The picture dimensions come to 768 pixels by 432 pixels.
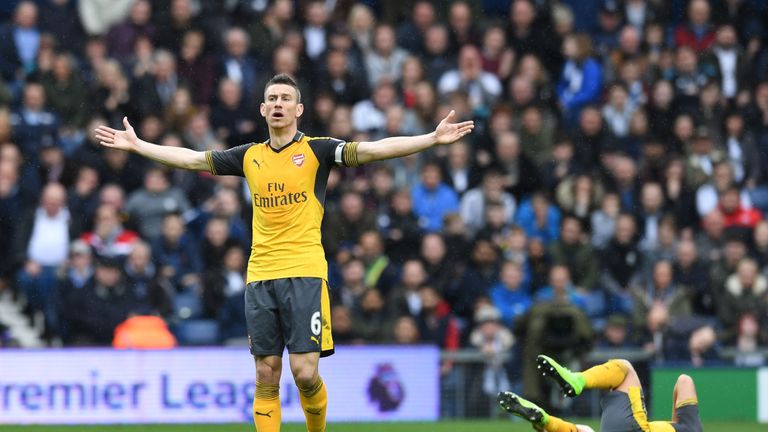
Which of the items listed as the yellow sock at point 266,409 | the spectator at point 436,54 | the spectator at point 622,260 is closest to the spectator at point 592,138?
the spectator at point 622,260

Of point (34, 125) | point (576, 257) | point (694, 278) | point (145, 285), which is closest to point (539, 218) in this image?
point (576, 257)

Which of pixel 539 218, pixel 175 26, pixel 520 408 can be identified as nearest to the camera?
pixel 520 408

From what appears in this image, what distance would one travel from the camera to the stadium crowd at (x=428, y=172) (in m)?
15.8

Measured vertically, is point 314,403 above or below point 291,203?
below

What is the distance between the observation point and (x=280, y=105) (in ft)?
31.8

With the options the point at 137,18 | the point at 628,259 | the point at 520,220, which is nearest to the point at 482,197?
the point at 520,220

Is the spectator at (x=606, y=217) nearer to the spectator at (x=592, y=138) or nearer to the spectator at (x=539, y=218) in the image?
the spectator at (x=539, y=218)

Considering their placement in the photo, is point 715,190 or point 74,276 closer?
point 74,276

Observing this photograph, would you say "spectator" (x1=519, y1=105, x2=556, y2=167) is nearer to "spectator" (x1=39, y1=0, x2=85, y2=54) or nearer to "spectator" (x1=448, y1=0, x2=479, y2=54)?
"spectator" (x1=448, y1=0, x2=479, y2=54)

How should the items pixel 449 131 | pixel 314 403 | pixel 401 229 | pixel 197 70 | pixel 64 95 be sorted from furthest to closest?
pixel 197 70
pixel 64 95
pixel 401 229
pixel 314 403
pixel 449 131

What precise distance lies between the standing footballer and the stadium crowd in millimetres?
5595

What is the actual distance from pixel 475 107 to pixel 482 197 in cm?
143

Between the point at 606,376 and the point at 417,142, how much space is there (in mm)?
1827

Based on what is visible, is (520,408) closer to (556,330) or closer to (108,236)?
(556,330)
